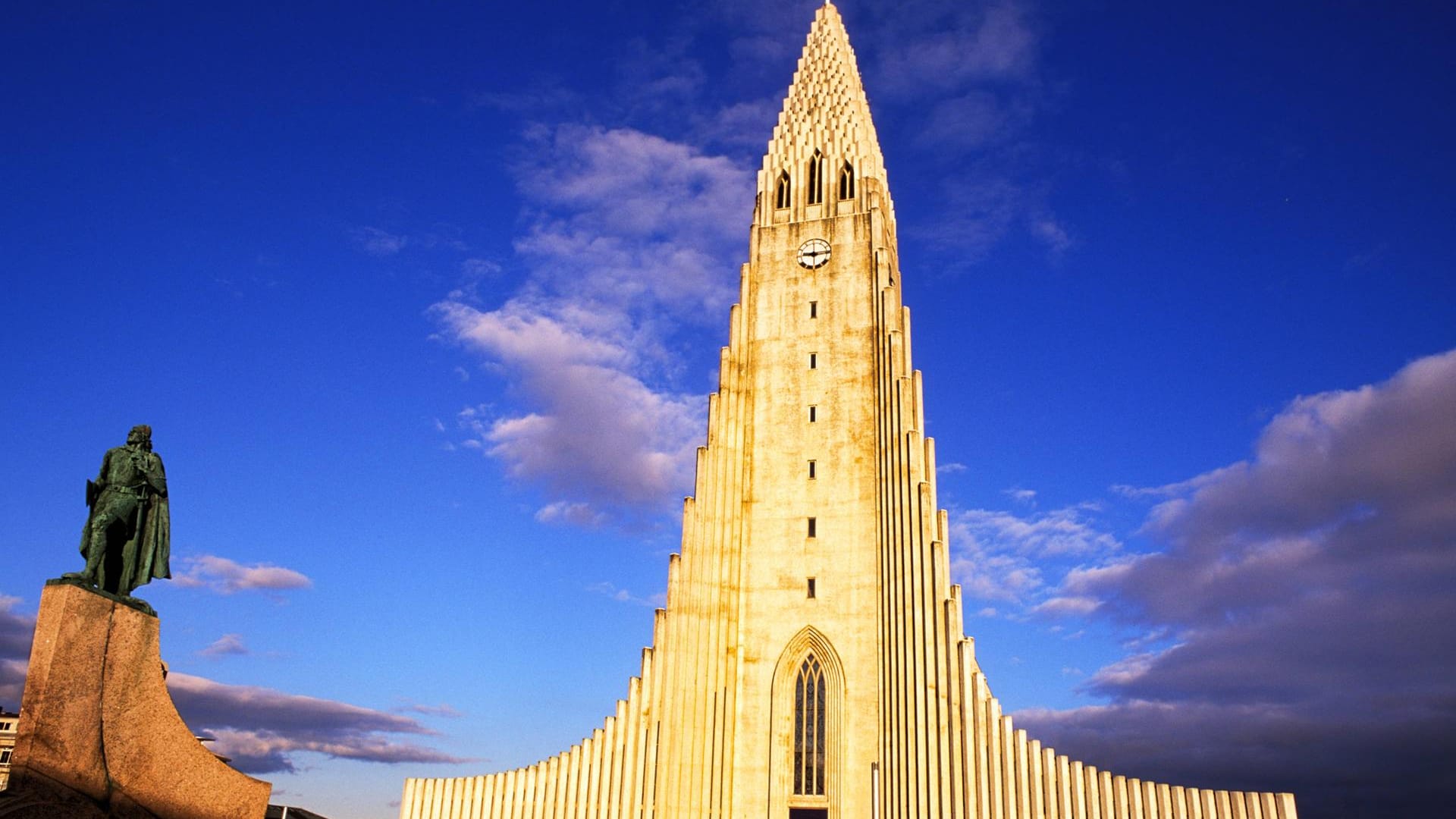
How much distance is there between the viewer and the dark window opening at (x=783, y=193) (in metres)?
44.2

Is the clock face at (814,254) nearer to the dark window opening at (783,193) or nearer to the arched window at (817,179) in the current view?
the arched window at (817,179)

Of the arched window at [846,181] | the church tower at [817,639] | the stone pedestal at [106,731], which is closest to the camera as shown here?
the stone pedestal at [106,731]

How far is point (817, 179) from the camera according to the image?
145ft

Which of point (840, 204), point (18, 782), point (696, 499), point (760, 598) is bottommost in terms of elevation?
point (18, 782)

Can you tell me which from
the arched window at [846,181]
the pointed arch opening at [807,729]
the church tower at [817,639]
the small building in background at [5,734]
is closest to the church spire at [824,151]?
the arched window at [846,181]

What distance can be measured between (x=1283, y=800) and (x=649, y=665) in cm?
1874

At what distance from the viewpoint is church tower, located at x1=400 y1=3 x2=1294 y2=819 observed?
107 feet

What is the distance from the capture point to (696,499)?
38375 mm

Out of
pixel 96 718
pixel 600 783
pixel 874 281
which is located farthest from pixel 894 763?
pixel 96 718

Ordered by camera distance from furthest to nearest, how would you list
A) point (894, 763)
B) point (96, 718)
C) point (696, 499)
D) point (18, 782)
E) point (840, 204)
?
point (840, 204) < point (696, 499) < point (894, 763) < point (96, 718) < point (18, 782)

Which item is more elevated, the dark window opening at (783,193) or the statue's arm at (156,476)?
the dark window opening at (783,193)

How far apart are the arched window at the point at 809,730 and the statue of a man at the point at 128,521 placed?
76.1ft

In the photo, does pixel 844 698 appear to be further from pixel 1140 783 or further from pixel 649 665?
pixel 1140 783

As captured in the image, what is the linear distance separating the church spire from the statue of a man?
30578mm
